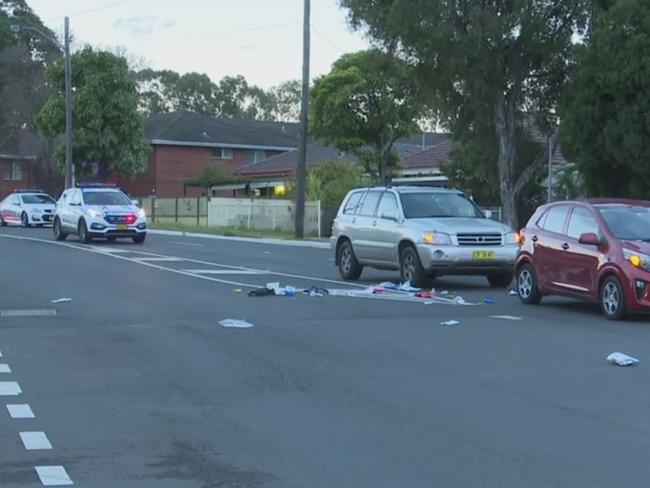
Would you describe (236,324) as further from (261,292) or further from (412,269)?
(412,269)

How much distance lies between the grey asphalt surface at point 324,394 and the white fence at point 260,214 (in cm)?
2666

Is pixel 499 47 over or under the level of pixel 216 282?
over

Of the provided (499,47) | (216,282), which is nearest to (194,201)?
(499,47)

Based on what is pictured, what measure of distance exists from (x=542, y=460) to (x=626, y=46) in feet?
73.8

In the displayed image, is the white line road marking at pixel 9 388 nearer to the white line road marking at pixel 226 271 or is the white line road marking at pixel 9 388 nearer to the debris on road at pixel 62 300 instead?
Answer: the debris on road at pixel 62 300

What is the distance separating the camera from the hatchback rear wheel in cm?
1461

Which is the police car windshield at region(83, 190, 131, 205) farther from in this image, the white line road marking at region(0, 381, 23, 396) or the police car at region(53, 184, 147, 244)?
the white line road marking at region(0, 381, 23, 396)

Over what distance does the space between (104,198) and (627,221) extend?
22151mm

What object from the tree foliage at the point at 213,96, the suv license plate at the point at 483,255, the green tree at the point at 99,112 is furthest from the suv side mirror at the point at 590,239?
the tree foliage at the point at 213,96

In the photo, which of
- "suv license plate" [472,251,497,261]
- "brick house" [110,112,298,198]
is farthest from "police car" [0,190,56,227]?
"suv license plate" [472,251,497,261]

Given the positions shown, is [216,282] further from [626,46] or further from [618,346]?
[626,46]

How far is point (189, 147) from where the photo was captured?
7650 centimetres

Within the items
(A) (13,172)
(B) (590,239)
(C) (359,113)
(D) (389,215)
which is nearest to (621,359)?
(B) (590,239)

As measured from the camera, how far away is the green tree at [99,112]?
6350 centimetres
